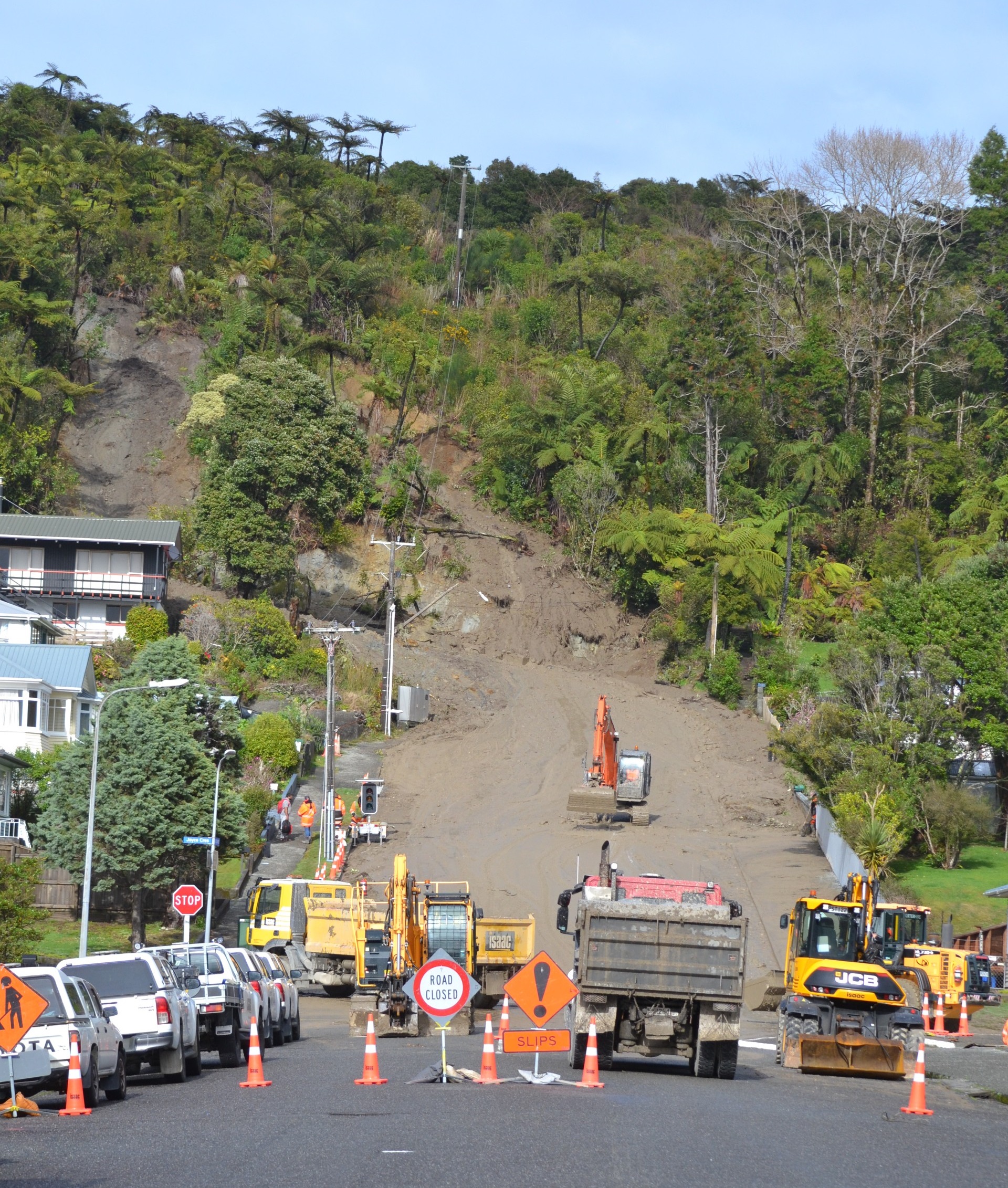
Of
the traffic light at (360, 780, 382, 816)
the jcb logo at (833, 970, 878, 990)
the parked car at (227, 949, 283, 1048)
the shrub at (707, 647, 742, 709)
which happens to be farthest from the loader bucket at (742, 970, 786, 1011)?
the shrub at (707, 647, 742, 709)

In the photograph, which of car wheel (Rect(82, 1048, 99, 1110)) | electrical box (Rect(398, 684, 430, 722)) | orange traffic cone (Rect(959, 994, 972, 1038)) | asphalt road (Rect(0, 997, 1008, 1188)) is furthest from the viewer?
electrical box (Rect(398, 684, 430, 722))

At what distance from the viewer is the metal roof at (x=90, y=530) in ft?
227

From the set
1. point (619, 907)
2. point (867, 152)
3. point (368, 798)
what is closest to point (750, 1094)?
point (619, 907)

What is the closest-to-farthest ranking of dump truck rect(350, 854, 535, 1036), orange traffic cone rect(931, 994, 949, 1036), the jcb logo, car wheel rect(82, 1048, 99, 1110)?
car wheel rect(82, 1048, 99, 1110), the jcb logo, dump truck rect(350, 854, 535, 1036), orange traffic cone rect(931, 994, 949, 1036)

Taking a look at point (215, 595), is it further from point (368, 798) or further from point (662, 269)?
point (662, 269)

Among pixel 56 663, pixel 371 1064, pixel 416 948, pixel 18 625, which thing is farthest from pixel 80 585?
pixel 371 1064

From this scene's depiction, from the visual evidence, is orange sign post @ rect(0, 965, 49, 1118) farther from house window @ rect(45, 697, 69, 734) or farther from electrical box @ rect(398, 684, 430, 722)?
electrical box @ rect(398, 684, 430, 722)

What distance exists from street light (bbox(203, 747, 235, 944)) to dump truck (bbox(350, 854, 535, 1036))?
7.42m

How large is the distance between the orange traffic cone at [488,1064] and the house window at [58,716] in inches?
1533

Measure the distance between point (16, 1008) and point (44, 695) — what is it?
129ft

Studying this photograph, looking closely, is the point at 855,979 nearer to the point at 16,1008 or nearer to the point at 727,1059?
the point at 727,1059

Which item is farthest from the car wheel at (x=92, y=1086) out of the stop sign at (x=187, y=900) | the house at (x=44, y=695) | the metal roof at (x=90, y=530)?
the metal roof at (x=90, y=530)

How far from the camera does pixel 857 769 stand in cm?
4850

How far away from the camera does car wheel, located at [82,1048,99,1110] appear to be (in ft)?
55.9
